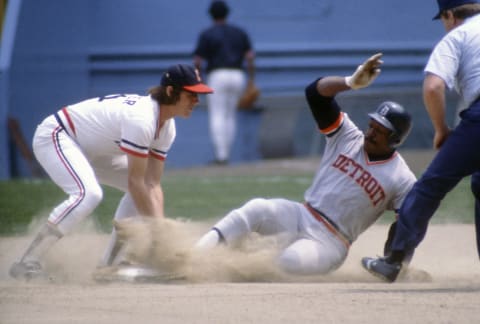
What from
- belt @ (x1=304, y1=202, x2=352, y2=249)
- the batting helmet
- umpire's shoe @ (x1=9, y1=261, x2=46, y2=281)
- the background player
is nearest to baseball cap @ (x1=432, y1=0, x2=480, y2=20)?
the batting helmet

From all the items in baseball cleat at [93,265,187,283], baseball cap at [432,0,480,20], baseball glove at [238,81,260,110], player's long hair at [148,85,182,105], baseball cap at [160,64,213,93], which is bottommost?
baseball glove at [238,81,260,110]

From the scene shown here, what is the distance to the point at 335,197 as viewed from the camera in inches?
263

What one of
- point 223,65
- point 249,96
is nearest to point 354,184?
point 223,65

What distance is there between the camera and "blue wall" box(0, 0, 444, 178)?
52.5 feet

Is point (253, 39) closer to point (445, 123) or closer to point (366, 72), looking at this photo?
point (366, 72)

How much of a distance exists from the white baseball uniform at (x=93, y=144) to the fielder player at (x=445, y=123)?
5.64ft

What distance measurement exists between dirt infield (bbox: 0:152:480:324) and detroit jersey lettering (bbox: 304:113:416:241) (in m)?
0.46

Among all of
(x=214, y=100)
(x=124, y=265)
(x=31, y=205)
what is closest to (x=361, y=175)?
(x=124, y=265)

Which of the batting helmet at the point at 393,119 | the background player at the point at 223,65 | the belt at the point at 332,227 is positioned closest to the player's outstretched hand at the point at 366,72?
the batting helmet at the point at 393,119

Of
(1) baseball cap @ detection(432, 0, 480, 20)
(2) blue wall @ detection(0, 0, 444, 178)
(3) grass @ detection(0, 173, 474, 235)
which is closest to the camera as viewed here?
(1) baseball cap @ detection(432, 0, 480, 20)

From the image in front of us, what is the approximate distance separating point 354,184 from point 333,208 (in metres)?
0.22

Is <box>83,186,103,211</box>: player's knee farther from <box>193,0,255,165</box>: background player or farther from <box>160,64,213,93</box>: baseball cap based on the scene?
<box>193,0,255,165</box>: background player

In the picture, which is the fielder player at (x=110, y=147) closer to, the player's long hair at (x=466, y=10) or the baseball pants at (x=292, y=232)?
the baseball pants at (x=292, y=232)

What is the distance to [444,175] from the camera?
5.98 meters
